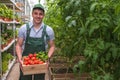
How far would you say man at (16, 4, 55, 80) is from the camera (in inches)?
119

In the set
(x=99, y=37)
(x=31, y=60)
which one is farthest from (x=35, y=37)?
(x=99, y=37)

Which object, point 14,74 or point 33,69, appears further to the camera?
point 14,74

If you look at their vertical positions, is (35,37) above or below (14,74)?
above

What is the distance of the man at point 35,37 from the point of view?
3031mm

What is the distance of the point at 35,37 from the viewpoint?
3119mm

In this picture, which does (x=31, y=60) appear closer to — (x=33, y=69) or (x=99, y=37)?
(x=33, y=69)

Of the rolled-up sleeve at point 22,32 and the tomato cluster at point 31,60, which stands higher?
the rolled-up sleeve at point 22,32

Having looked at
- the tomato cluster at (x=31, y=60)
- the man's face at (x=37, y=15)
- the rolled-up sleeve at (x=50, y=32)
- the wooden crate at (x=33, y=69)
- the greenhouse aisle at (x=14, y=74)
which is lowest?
the greenhouse aisle at (x=14, y=74)

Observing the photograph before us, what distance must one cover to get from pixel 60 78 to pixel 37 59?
1259 millimetres

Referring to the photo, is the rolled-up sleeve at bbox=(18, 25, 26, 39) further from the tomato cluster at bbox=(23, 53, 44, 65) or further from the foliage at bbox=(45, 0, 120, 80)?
the foliage at bbox=(45, 0, 120, 80)

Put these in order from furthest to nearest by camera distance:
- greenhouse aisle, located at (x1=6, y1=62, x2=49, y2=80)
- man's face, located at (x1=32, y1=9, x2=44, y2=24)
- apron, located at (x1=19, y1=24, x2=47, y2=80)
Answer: greenhouse aisle, located at (x1=6, y1=62, x2=49, y2=80), apron, located at (x1=19, y1=24, x2=47, y2=80), man's face, located at (x1=32, y1=9, x2=44, y2=24)

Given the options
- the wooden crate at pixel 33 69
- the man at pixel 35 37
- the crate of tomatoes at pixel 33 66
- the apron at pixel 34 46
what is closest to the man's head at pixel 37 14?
the man at pixel 35 37

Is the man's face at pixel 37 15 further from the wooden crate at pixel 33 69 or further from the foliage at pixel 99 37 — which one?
the wooden crate at pixel 33 69

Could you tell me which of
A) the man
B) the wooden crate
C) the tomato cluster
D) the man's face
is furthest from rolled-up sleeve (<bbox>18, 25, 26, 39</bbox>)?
the wooden crate
